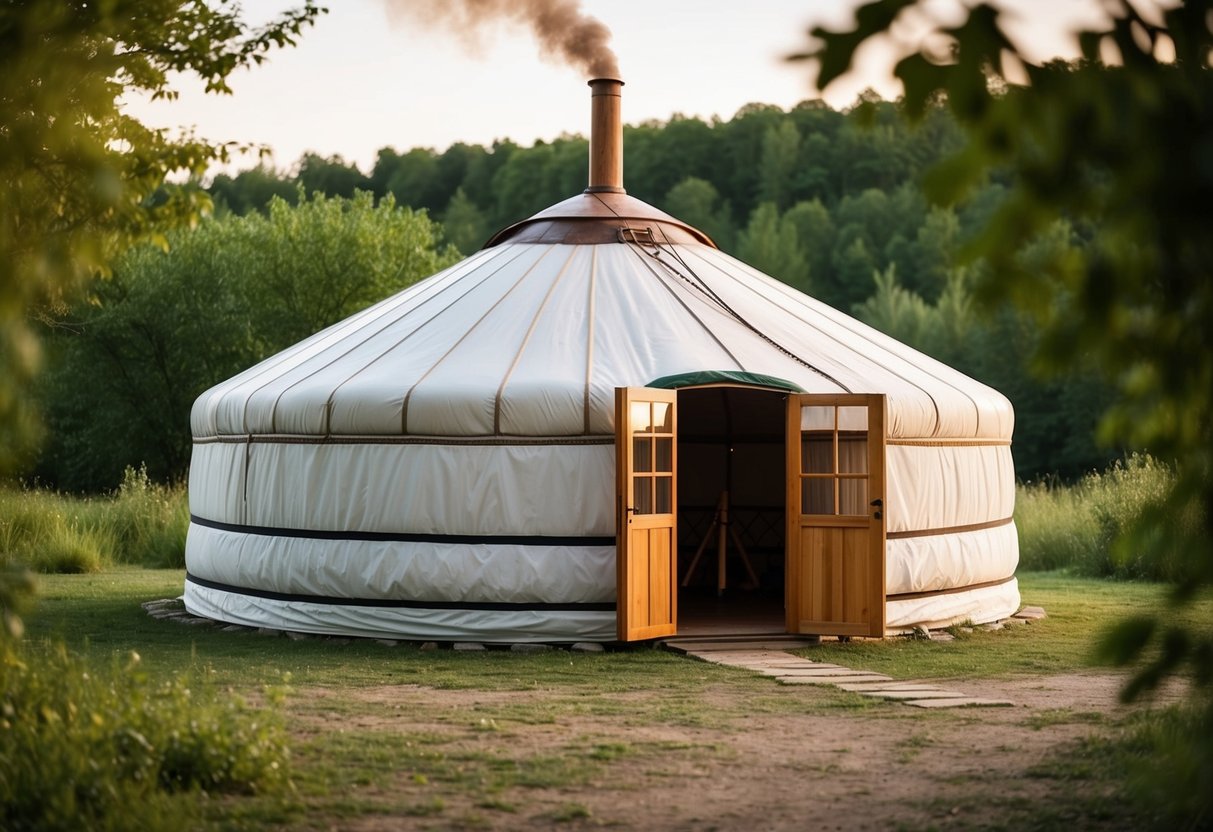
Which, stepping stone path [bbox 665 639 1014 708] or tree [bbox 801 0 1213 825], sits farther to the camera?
stepping stone path [bbox 665 639 1014 708]

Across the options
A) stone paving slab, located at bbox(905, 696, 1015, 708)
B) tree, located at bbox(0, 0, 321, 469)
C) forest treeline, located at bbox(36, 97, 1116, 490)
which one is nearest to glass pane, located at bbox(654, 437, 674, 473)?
stone paving slab, located at bbox(905, 696, 1015, 708)

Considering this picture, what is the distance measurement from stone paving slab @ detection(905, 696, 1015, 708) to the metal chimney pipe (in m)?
4.44

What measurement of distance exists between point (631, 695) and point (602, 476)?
158 cm

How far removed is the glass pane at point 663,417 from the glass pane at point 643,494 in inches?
10.3

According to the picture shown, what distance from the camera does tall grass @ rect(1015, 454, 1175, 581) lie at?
1116 cm

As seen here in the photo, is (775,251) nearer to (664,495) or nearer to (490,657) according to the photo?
(664,495)

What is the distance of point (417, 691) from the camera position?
5.71 m

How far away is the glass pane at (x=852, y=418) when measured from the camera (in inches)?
291

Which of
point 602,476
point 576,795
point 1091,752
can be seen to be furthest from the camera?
point 602,476

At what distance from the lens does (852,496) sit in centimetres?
730

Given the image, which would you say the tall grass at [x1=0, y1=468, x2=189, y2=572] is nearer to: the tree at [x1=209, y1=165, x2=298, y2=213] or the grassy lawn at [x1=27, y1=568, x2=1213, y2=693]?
the grassy lawn at [x1=27, y1=568, x2=1213, y2=693]

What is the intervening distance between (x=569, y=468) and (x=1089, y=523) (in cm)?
688

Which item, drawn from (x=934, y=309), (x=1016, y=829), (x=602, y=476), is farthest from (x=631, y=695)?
(x=934, y=309)

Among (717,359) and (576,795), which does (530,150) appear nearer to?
(717,359)
